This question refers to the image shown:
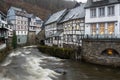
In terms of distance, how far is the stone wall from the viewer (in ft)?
112

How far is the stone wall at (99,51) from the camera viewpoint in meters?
34.0

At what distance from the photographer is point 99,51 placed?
119 ft

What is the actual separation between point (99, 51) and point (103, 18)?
20.7 ft

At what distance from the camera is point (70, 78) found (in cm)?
2723

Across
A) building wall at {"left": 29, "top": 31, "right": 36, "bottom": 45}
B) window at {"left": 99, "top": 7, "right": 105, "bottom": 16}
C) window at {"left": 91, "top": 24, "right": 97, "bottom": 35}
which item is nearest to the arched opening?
window at {"left": 91, "top": 24, "right": 97, "bottom": 35}

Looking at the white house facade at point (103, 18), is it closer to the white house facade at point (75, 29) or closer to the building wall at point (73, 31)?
Answer: the white house facade at point (75, 29)

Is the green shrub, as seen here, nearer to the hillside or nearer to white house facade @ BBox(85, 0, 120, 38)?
white house facade @ BBox(85, 0, 120, 38)

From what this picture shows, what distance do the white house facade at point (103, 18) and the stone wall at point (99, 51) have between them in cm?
183

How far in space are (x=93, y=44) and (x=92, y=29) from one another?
429 cm

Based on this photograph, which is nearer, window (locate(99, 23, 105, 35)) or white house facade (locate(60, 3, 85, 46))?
window (locate(99, 23, 105, 35))

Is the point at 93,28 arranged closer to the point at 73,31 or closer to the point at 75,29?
the point at 75,29

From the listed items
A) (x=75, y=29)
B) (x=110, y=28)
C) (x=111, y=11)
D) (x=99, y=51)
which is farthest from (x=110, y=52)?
(x=75, y=29)

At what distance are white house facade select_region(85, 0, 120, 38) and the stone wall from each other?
1829 millimetres

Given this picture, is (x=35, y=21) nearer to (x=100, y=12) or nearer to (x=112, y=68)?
(x=100, y=12)
